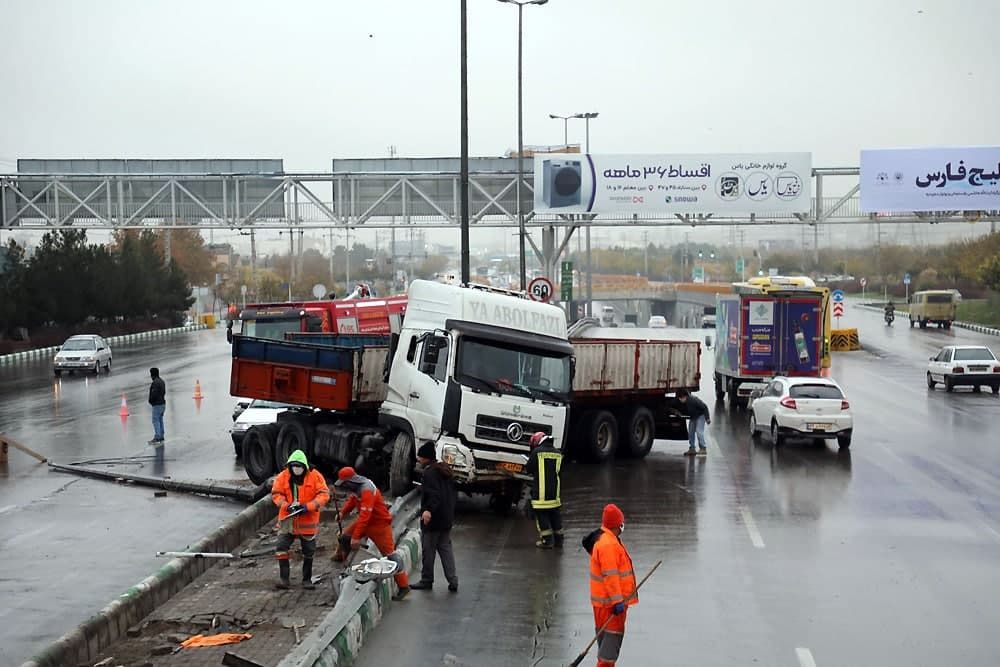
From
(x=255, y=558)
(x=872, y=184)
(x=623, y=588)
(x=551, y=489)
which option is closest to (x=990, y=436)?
(x=551, y=489)

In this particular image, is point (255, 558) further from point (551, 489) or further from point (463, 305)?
point (463, 305)

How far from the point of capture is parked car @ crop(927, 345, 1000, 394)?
131 feet

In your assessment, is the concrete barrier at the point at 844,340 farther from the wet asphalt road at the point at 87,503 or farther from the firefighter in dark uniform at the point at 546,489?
the firefighter in dark uniform at the point at 546,489

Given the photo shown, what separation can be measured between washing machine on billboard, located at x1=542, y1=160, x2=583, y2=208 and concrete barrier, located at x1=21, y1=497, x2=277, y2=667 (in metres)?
36.4

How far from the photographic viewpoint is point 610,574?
9977 mm

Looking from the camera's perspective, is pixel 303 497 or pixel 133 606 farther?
pixel 303 497

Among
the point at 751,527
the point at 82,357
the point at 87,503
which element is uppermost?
the point at 751,527

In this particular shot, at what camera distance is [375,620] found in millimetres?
12188

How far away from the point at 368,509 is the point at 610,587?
3963mm

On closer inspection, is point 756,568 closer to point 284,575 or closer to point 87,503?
point 284,575

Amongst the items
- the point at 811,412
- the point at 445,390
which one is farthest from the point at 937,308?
the point at 445,390

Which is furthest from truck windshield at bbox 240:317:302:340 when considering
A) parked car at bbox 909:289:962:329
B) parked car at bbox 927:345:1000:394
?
parked car at bbox 909:289:962:329

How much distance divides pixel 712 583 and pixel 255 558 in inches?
216

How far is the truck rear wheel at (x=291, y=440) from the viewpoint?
22.1 m
